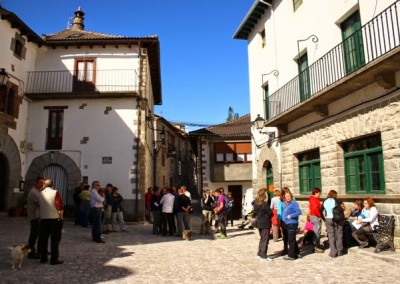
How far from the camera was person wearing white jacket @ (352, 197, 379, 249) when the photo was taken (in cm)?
813

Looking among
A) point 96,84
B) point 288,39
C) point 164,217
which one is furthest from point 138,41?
point 164,217

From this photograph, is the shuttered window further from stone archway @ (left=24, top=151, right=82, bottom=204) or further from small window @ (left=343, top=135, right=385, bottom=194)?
small window @ (left=343, top=135, right=385, bottom=194)

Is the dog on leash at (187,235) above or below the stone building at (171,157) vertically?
below

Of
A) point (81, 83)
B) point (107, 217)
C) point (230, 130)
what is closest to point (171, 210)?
point (107, 217)

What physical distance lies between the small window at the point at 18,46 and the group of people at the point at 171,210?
31.4 ft

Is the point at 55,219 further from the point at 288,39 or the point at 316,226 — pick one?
the point at 288,39

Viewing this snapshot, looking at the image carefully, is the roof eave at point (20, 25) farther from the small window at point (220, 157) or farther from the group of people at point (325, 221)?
Answer: the group of people at point (325, 221)

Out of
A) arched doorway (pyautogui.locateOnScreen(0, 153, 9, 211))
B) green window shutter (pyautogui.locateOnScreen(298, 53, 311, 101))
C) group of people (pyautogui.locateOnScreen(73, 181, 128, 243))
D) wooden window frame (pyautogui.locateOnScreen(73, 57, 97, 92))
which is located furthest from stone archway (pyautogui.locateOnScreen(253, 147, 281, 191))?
arched doorway (pyautogui.locateOnScreen(0, 153, 9, 211))

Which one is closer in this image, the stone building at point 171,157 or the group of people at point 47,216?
the group of people at point 47,216

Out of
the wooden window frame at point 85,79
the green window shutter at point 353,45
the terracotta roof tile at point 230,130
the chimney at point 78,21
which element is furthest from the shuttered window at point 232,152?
the green window shutter at point 353,45

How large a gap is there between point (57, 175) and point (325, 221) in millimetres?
13300

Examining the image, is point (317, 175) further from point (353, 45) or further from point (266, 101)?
point (266, 101)

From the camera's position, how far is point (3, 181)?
16.2 metres

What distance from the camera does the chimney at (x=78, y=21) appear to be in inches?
904
